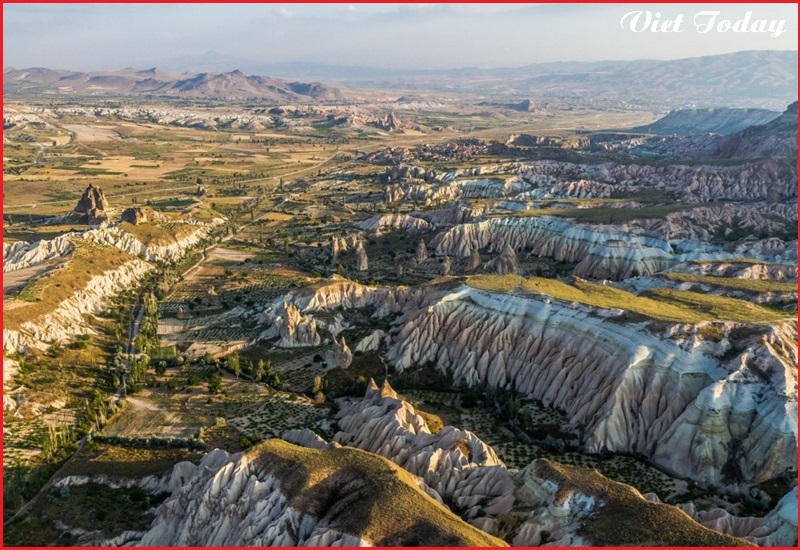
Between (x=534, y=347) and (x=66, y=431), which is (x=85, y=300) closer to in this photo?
(x=66, y=431)

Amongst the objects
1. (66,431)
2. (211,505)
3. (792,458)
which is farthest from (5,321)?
(792,458)

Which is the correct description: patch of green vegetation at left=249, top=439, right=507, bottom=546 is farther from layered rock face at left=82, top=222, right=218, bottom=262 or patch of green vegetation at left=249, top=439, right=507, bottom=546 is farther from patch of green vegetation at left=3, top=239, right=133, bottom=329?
layered rock face at left=82, top=222, right=218, bottom=262

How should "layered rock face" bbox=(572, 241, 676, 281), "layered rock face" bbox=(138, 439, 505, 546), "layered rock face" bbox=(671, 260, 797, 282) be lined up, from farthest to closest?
"layered rock face" bbox=(572, 241, 676, 281) < "layered rock face" bbox=(671, 260, 797, 282) < "layered rock face" bbox=(138, 439, 505, 546)

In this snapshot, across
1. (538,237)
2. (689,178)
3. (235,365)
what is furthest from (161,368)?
(689,178)

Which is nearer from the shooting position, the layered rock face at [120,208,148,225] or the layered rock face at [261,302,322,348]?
the layered rock face at [261,302,322,348]

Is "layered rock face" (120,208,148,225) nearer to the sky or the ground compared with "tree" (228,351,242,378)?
nearer to the sky

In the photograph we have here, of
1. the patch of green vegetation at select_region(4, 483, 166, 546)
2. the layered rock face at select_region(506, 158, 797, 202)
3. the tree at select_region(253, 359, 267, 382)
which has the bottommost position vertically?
the tree at select_region(253, 359, 267, 382)

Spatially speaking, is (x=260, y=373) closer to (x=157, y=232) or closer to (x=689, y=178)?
(x=157, y=232)

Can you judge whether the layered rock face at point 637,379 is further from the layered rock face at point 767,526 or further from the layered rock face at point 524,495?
the layered rock face at point 524,495

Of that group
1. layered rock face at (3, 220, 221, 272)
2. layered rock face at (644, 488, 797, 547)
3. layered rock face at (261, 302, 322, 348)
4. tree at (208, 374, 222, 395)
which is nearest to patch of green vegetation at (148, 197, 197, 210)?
layered rock face at (3, 220, 221, 272)
